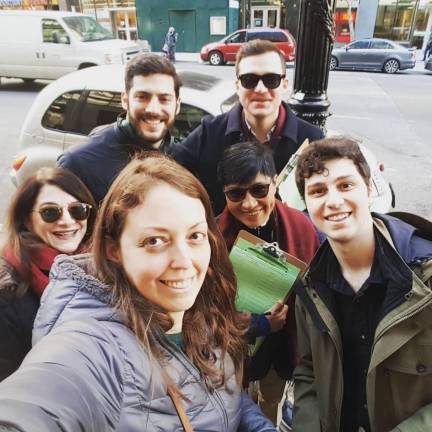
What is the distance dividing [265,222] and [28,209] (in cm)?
116

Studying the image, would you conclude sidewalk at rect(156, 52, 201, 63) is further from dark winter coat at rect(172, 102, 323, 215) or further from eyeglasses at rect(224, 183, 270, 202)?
eyeglasses at rect(224, 183, 270, 202)

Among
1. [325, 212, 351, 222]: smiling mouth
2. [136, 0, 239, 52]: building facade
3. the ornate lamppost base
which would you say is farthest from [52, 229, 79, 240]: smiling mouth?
[136, 0, 239, 52]: building facade


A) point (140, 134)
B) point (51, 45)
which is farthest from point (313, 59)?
point (51, 45)

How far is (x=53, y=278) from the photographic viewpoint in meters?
1.29

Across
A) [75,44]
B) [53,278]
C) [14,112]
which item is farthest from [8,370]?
[75,44]

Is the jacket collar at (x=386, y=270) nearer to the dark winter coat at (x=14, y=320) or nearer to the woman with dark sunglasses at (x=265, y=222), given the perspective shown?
the woman with dark sunglasses at (x=265, y=222)

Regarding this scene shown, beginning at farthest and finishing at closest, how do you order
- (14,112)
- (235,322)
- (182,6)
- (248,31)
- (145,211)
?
(182,6) → (248,31) → (14,112) → (235,322) → (145,211)

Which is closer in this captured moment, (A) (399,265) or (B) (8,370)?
(A) (399,265)

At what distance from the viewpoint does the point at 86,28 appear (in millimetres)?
12523

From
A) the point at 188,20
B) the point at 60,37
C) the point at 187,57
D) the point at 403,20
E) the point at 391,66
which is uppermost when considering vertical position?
the point at 188,20

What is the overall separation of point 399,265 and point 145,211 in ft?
3.10

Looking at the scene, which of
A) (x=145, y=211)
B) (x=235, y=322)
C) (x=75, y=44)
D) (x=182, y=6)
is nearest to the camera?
(x=145, y=211)

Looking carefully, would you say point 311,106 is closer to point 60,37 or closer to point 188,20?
point 60,37

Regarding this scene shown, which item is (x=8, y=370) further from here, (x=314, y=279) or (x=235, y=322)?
(x=314, y=279)
